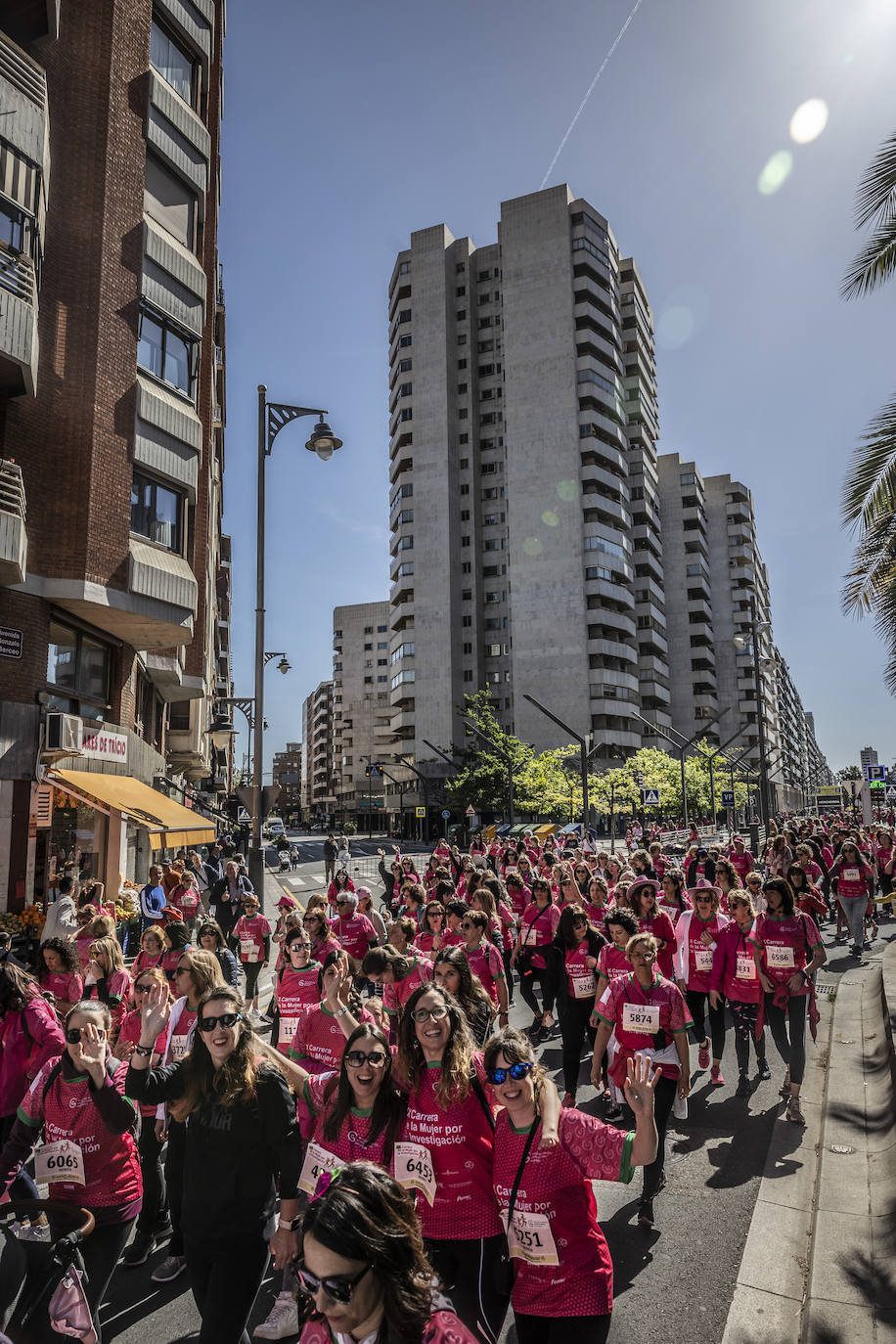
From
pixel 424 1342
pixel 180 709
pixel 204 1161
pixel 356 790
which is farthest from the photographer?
pixel 356 790

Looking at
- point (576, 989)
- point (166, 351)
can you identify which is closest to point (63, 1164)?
point (576, 989)

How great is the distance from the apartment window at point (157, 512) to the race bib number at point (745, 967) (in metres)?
15.5

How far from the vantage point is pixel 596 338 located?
7900 centimetres

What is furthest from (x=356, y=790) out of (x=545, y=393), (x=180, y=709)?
(x=180, y=709)

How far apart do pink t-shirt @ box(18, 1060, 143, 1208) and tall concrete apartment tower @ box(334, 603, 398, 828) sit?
127871 mm

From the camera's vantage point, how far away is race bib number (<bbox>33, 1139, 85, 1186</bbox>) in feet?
13.2

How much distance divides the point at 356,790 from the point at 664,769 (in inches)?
3162

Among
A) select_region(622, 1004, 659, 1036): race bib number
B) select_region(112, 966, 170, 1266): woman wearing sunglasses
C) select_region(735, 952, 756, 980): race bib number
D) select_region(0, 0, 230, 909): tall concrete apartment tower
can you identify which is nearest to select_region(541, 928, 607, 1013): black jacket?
select_region(735, 952, 756, 980): race bib number

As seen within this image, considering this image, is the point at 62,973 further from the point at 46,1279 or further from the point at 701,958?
the point at 701,958

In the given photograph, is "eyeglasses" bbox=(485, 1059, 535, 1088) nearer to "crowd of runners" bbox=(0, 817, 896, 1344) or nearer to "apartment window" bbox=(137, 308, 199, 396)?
"crowd of runners" bbox=(0, 817, 896, 1344)

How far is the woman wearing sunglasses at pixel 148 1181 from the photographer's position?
5382 mm

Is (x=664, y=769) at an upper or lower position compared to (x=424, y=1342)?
upper

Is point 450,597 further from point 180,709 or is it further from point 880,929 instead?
point 880,929

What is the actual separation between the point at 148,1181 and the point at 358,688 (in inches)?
5244
